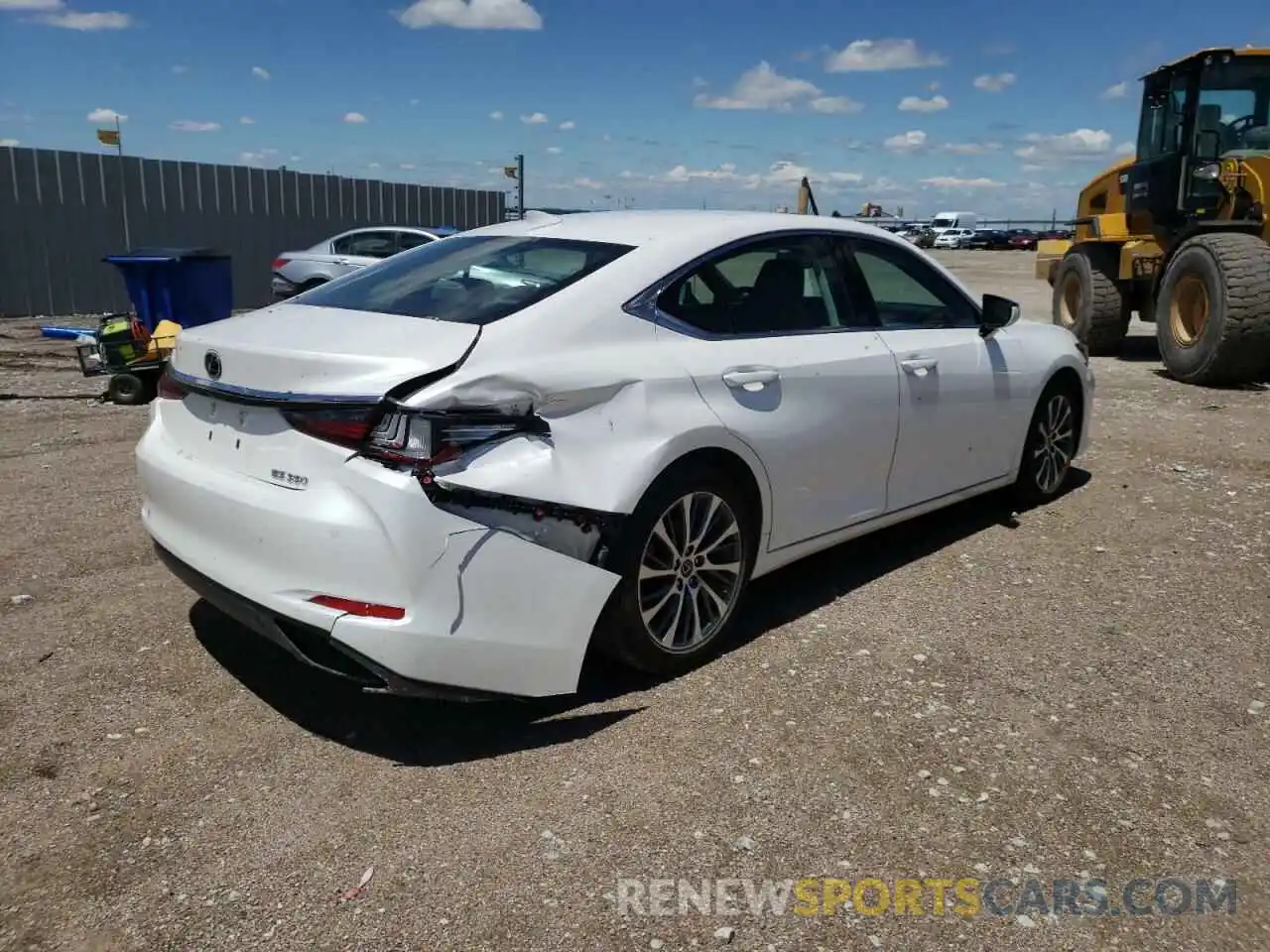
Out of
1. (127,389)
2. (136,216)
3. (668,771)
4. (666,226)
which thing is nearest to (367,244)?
(136,216)

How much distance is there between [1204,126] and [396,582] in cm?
1063

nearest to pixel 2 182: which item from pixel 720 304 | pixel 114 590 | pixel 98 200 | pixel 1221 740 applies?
pixel 98 200

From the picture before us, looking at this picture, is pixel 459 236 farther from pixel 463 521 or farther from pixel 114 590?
pixel 114 590

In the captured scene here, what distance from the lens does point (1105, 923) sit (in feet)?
8.21

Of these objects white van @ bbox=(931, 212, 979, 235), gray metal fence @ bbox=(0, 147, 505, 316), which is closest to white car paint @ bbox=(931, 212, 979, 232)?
white van @ bbox=(931, 212, 979, 235)

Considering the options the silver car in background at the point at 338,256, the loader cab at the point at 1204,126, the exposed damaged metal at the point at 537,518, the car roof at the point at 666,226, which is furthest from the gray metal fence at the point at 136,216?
the exposed damaged metal at the point at 537,518

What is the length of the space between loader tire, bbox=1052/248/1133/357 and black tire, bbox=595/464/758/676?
9673mm

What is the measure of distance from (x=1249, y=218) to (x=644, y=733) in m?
9.71

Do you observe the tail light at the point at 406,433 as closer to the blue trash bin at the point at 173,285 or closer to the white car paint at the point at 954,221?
the blue trash bin at the point at 173,285

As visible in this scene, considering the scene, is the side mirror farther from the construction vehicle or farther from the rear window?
the construction vehicle

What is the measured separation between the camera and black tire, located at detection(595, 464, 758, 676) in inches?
131

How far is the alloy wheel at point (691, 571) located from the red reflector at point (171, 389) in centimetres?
166

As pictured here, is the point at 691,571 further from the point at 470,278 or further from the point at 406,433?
the point at 470,278

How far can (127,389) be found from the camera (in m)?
8.66
